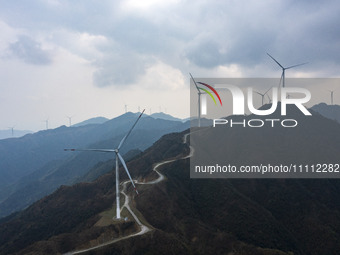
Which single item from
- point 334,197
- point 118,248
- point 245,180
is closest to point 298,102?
point 245,180

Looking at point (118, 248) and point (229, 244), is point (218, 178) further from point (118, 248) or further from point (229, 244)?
point (118, 248)

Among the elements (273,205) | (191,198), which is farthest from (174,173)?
(273,205)

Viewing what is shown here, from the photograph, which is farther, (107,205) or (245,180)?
(245,180)

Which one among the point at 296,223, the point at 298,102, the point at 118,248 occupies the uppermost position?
the point at 298,102

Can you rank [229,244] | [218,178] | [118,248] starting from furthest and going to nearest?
[218,178]
[229,244]
[118,248]

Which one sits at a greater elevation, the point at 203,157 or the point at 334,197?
the point at 203,157

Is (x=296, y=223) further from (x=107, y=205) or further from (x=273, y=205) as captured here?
(x=107, y=205)

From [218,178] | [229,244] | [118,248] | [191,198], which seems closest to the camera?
[118,248]
